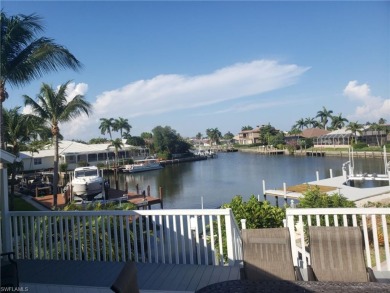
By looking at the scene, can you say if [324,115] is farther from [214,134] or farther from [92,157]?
[92,157]

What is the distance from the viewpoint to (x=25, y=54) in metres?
9.66

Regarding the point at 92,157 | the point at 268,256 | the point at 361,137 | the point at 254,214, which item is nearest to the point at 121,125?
the point at 92,157

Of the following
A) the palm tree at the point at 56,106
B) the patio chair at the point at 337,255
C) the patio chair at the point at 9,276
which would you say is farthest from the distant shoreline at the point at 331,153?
the patio chair at the point at 9,276

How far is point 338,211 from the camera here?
3.69 m

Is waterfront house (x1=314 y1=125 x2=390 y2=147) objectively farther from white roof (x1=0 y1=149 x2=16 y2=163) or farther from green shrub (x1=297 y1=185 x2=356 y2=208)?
white roof (x1=0 y1=149 x2=16 y2=163)

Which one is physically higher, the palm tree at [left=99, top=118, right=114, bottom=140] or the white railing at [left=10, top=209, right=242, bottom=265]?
the palm tree at [left=99, top=118, right=114, bottom=140]

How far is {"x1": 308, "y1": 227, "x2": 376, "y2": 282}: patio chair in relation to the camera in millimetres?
3088

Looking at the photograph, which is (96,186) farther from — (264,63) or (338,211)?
(338,211)

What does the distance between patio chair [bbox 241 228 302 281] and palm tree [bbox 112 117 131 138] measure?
59.4 m

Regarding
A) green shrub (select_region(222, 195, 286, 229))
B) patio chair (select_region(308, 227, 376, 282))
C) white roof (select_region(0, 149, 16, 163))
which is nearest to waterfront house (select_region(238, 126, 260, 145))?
green shrub (select_region(222, 195, 286, 229))

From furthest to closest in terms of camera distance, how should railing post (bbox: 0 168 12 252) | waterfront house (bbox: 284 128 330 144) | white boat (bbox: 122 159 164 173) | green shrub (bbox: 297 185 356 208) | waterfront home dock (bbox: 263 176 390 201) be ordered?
waterfront house (bbox: 284 128 330 144)
white boat (bbox: 122 159 164 173)
waterfront home dock (bbox: 263 176 390 201)
green shrub (bbox: 297 185 356 208)
railing post (bbox: 0 168 12 252)

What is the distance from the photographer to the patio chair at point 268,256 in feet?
10.3

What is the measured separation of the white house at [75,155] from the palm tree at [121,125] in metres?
9.24

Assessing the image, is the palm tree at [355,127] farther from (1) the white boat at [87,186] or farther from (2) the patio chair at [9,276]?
(2) the patio chair at [9,276]
